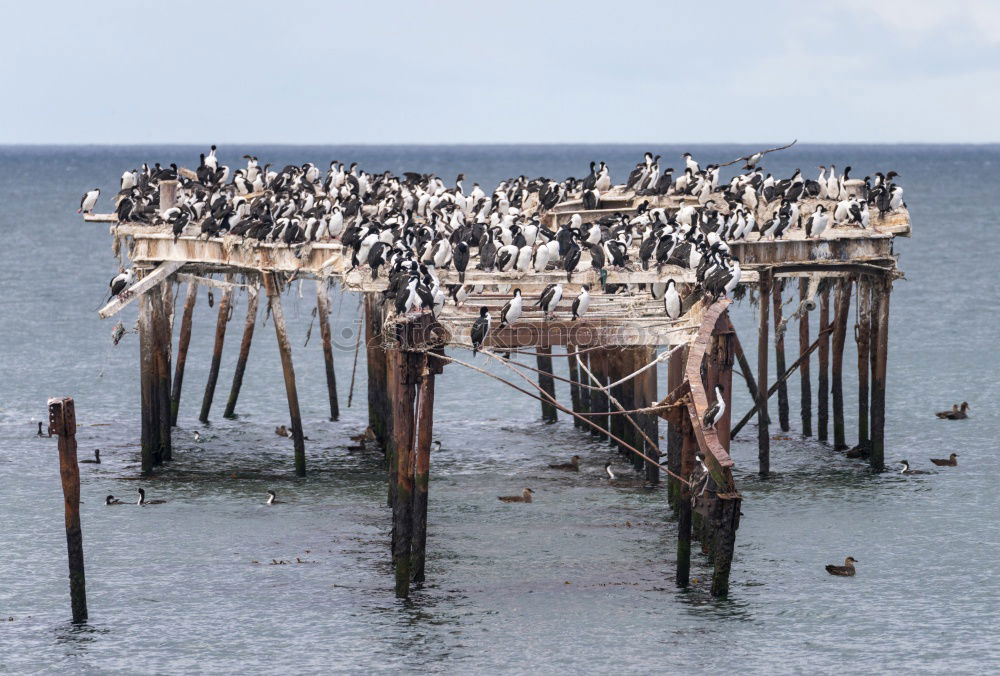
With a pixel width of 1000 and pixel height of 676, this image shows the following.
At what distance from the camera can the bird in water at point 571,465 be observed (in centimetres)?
3881

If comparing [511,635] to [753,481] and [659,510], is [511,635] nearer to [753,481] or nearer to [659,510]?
[659,510]

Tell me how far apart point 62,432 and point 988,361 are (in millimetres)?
40509

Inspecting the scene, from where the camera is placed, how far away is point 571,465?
39.1m

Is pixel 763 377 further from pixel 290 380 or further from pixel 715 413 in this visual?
pixel 290 380

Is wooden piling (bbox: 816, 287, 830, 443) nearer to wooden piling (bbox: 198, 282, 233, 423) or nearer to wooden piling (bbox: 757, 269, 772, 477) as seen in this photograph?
wooden piling (bbox: 757, 269, 772, 477)

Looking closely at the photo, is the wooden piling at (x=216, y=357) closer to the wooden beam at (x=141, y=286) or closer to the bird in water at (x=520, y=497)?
the wooden beam at (x=141, y=286)

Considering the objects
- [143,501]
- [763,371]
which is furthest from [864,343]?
[143,501]

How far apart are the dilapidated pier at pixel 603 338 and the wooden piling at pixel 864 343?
0.05m

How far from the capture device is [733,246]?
120 feet

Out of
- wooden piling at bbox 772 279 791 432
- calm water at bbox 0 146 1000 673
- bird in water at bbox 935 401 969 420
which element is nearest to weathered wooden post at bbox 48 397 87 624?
calm water at bbox 0 146 1000 673

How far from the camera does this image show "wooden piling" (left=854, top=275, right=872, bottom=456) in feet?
125

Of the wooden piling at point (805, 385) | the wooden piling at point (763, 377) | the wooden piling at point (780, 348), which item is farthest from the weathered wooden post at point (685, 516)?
the wooden piling at point (805, 385)

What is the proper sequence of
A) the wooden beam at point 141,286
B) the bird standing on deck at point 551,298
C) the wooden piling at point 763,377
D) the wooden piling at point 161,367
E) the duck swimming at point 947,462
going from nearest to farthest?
the bird standing on deck at point 551,298, the wooden piling at point 763,377, the wooden beam at point 141,286, the wooden piling at point 161,367, the duck swimming at point 947,462

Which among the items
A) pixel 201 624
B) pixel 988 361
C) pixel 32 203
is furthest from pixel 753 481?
pixel 32 203
